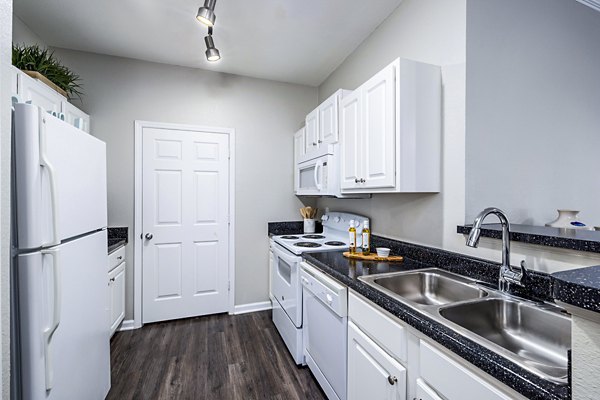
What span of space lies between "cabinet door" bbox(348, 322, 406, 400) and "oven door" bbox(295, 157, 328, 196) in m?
1.30

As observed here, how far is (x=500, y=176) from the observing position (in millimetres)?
1604

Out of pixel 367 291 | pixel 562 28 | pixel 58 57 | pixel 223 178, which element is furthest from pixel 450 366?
pixel 58 57

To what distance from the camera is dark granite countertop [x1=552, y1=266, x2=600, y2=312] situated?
44cm

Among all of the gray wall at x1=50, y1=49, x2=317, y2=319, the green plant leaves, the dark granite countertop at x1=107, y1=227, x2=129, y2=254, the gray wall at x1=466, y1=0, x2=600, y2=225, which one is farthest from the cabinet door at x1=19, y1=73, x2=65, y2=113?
the gray wall at x1=466, y1=0, x2=600, y2=225

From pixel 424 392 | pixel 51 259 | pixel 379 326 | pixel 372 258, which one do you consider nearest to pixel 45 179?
pixel 51 259

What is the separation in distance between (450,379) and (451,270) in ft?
2.72

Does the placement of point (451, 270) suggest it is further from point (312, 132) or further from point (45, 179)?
point (45, 179)

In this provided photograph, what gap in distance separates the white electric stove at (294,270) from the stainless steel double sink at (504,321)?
83cm

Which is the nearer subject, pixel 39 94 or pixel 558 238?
pixel 558 238

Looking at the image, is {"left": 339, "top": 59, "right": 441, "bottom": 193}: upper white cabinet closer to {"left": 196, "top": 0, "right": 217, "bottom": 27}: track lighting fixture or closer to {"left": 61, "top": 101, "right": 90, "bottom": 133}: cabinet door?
{"left": 196, "top": 0, "right": 217, "bottom": 27}: track lighting fixture

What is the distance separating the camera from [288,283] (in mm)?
2303

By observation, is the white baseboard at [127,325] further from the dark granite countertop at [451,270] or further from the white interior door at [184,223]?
the dark granite countertop at [451,270]

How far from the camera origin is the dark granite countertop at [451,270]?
0.65 meters

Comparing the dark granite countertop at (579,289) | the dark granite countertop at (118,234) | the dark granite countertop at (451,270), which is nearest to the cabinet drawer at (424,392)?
the dark granite countertop at (451,270)
